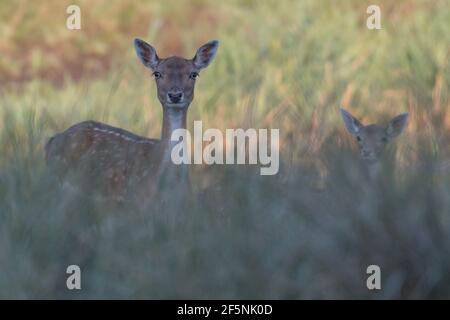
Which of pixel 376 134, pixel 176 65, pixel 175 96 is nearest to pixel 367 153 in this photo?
pixel 376 134

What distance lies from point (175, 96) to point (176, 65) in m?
0.26

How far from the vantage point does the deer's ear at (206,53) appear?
25.6 ft

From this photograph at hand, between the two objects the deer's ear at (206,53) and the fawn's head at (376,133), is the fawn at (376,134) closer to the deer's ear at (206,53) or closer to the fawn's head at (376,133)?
the fawn's head at (376,133)

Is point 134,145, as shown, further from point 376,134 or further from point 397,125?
point 397,125

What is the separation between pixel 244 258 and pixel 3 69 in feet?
24.1

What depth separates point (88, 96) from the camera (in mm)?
9836

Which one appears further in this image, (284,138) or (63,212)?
(284,138)

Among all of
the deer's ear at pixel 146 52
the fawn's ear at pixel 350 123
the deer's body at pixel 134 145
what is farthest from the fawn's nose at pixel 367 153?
the deer's ear at pixel 146 52

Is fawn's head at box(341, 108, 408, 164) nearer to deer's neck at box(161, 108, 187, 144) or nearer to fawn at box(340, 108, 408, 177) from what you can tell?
fawn at box(340, 108, 408, 177)

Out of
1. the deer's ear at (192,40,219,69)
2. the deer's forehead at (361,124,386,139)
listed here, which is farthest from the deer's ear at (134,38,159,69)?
the deer's forehead at (361,124,386,139)

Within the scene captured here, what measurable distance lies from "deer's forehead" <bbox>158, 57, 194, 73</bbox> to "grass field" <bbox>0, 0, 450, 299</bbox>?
46 cm

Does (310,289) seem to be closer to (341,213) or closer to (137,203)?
(341,213)
